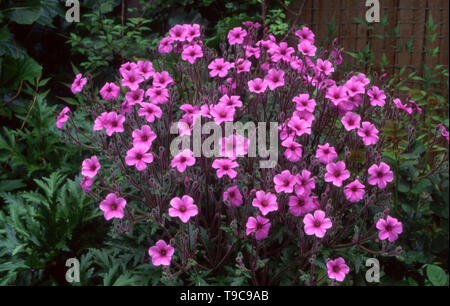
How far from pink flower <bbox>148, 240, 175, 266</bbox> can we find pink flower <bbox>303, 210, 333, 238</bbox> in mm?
468

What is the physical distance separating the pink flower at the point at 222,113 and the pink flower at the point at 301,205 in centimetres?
37

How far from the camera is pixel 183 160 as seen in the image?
1.53m

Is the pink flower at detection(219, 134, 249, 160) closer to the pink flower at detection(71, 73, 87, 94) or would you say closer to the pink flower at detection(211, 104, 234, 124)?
the pink flower at detection(211, 104, 234, 124)

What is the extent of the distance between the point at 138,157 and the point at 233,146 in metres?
0.34

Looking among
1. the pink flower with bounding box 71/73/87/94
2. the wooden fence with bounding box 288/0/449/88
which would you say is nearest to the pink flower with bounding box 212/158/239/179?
the pink flower with bounding box 71/73/87/94

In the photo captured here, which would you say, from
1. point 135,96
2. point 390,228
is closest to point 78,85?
point 135,96

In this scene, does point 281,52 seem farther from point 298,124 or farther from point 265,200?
point 265,200

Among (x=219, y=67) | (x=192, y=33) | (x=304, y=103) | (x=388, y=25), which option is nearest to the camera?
(x=304, y=103)

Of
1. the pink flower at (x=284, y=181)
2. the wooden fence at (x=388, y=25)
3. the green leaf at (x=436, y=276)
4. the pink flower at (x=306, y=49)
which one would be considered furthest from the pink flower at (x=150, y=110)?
the wooden fence at (x=388, y=25)

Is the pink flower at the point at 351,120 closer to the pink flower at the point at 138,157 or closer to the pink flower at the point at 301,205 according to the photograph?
the pink flower at the point at 301,205

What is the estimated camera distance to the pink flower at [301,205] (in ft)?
5.10

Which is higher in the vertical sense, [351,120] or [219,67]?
[219,67]

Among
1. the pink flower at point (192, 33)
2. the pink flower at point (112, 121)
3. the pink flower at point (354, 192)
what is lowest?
the pink flower at point (354, 192)
